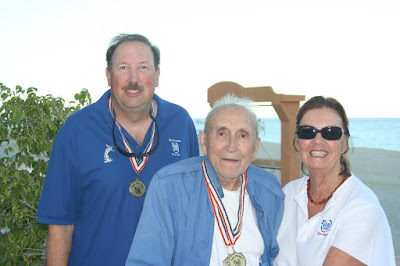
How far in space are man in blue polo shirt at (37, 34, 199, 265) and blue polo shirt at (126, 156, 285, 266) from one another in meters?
0.41

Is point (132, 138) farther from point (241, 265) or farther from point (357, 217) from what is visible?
point (357, 217)

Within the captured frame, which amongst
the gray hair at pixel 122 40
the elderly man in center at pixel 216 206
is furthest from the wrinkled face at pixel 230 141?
the gray hair at pixel 122 40

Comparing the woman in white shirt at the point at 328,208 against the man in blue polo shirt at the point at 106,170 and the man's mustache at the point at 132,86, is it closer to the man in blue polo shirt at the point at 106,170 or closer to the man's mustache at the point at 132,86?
the man in blue polo shirt at the point at 106,170

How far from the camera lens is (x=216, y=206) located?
8.15 ft

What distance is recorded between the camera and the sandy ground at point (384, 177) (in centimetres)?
882

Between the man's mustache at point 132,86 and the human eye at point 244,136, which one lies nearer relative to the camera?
the human eye at point 244,136

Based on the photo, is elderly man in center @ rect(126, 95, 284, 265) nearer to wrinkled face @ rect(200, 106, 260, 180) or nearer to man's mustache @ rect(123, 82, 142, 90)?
wrinkled face @ rect(200, 106, 260, 180)

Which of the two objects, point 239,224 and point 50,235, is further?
point 50,235

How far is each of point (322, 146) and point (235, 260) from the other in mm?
972

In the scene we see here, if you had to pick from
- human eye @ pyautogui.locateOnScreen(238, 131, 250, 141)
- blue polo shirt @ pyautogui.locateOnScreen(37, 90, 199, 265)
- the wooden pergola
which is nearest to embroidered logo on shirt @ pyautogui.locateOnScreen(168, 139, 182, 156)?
blue polo shirt @ pyautogui.locateOnScreen(37, 90, 199, 265)

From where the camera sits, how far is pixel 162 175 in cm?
241

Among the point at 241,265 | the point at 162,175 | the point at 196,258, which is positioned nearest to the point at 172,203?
the point at 162,175

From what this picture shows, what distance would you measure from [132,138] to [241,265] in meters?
1.17

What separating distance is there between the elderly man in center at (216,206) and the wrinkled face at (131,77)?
1.73ft
